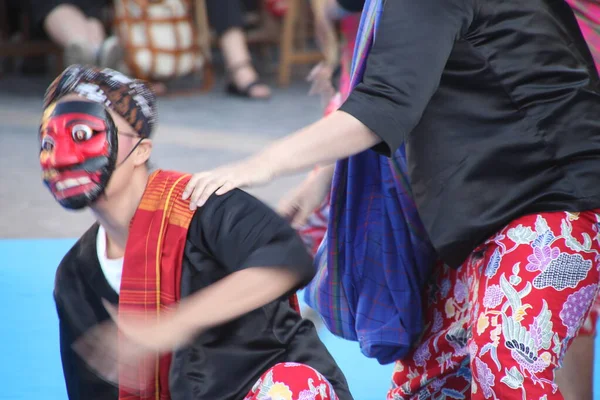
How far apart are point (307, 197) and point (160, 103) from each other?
4156 millimetres

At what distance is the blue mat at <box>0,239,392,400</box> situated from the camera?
2.39 meters

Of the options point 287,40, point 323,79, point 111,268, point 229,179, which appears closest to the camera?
point 229,179

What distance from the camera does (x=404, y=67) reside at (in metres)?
1.44

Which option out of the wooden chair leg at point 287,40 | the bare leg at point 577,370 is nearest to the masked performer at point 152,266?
the bare leg at point 577,370

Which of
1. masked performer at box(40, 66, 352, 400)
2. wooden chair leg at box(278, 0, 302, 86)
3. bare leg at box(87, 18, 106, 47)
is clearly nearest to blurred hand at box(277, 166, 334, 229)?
masked performer at box(40, 66, 352, 400)

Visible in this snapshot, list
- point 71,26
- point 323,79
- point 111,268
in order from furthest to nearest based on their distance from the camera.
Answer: point 71,26
point 323,79
point 111,268

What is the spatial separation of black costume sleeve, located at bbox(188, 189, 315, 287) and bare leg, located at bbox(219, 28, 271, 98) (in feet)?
15.5

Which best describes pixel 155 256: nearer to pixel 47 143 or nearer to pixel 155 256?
pixel 155 256

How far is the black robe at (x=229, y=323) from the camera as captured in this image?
1443 mm

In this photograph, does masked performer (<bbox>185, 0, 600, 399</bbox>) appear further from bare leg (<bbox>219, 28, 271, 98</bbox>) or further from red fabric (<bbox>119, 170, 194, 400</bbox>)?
bare leg (<bbox>219, 28, 271, 98</bbox>)

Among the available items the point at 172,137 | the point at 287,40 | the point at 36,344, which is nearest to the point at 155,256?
the point at 36,344

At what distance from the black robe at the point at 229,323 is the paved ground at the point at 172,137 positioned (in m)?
1.92

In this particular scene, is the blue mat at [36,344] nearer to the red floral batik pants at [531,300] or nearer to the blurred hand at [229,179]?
the red floral batik pants at [531,300]

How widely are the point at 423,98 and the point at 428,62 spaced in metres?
0.06
